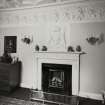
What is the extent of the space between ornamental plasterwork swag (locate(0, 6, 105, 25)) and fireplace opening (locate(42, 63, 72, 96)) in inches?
54.2

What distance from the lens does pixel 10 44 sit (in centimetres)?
438

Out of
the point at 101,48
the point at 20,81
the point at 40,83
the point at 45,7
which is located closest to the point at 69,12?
the point at 45,7

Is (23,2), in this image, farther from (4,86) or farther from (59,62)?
(4,86)

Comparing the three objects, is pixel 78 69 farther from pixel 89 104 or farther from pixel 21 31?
pixel 21 31

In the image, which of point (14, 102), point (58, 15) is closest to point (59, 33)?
point (58, 15)

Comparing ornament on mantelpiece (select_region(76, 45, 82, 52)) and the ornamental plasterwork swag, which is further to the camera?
ornament on mantelpiece (select_region(76, 45, 82, 52))

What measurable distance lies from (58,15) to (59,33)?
1.77 feet

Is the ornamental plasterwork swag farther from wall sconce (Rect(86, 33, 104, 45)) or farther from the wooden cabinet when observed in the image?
the wooden cabinet

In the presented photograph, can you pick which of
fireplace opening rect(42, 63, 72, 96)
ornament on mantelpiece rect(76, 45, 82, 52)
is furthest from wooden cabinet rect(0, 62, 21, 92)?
ornament on mantelpiece rect(76, 45, 82, 52)

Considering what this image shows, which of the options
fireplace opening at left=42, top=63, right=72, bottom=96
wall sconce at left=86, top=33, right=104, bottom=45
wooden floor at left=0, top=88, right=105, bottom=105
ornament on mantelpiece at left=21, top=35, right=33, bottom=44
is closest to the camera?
wooden floor at left=0, top=88, right=105, bottom=105

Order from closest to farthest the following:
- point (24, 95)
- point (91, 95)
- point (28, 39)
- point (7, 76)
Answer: point (91, 95), point (24, 95), point (7, 76), point (28, 39)

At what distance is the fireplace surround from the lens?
3568 millimetres

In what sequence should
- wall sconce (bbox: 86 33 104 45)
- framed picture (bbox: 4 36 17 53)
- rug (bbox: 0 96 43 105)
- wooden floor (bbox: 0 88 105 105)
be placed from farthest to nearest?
framed picture (bbox: 4 36 17 53) → wall sconce (bbox: 86 33 104 45) → wooden floor (bbox: 0 88 105 105) → rug (bbox: 0 96 43 105)

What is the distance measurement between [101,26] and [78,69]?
1295 millimetres
